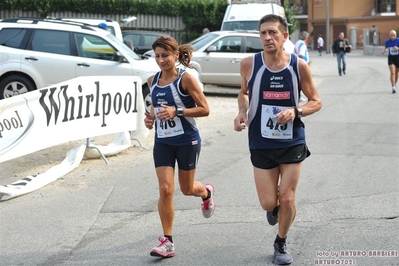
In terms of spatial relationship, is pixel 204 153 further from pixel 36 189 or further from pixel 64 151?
pixel 36 189

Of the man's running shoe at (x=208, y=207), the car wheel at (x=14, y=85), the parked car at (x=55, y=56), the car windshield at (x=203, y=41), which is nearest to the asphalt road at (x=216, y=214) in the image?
the man's running shoe at (x=208, y=207)

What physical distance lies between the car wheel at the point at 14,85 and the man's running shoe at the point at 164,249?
1060 centimetres

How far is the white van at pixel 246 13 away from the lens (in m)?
26.8

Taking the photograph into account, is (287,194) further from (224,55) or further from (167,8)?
(167,8)

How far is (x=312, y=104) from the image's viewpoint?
5.77 m

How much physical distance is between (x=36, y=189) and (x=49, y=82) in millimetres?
7358

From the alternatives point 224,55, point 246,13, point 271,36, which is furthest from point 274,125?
point 246,13

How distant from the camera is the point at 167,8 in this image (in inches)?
1337

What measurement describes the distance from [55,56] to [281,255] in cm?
1112

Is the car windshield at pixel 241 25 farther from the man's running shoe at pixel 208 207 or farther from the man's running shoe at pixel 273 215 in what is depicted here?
the man's running shoe at pixel 273 215

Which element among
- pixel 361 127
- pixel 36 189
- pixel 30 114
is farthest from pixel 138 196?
pixel 361 127

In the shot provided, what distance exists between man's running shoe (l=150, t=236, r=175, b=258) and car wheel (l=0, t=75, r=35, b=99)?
10.6 meters

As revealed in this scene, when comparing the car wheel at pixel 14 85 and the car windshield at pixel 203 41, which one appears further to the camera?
the car windshield at pixel 203 41

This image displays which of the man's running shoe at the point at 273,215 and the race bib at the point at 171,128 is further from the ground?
the race bib at the point at 171,128
